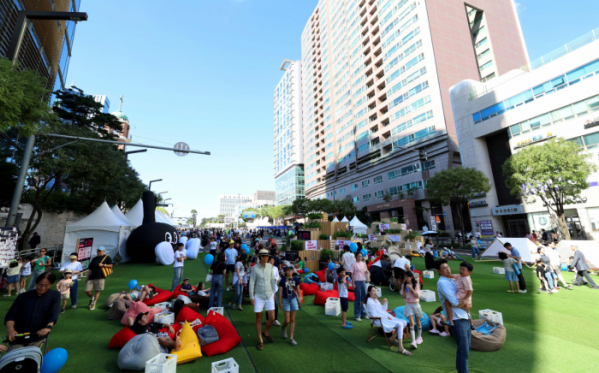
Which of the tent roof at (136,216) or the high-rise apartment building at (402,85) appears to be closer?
the tent roof at (136,216)

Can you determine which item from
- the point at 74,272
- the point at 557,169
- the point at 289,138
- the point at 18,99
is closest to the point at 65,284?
the point at 74,272

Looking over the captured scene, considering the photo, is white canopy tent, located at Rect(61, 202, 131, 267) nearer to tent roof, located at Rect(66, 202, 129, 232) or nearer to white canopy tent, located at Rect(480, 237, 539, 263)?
tent roof, located at Rect(66, 202, 129, 232)

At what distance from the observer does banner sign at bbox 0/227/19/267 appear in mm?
8617

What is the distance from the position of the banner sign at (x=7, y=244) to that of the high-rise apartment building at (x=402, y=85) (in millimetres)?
33736

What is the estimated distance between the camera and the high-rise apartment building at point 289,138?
94.0m

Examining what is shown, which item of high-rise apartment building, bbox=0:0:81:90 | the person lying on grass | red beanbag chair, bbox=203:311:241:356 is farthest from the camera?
high-rise apartment building, bbox=0:0:81:90

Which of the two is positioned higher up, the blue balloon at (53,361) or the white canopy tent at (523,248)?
the white canopy tent at (523,248)

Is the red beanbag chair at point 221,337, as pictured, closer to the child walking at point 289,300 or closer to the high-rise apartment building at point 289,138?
the child walking at point 289,300

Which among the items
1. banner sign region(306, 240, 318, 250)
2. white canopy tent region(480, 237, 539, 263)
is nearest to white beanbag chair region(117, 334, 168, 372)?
banner sign region(306, 240, 318, 250)

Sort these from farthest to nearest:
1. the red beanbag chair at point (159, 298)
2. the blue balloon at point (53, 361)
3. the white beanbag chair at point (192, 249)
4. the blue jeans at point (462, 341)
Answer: the white beanbag chair at point (192, 249)
the red beanbag chair at point (159, 298)
the blue balloon at point (53, 361)
the blue jeans at point (462, 341)

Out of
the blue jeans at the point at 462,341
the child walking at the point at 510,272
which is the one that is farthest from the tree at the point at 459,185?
the blue jeans at the point at 462,341

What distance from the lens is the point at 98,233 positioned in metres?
15.2

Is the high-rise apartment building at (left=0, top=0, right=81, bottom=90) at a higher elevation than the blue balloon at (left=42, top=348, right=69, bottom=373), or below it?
higher

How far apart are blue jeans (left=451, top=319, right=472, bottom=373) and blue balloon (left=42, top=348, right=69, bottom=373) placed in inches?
242
